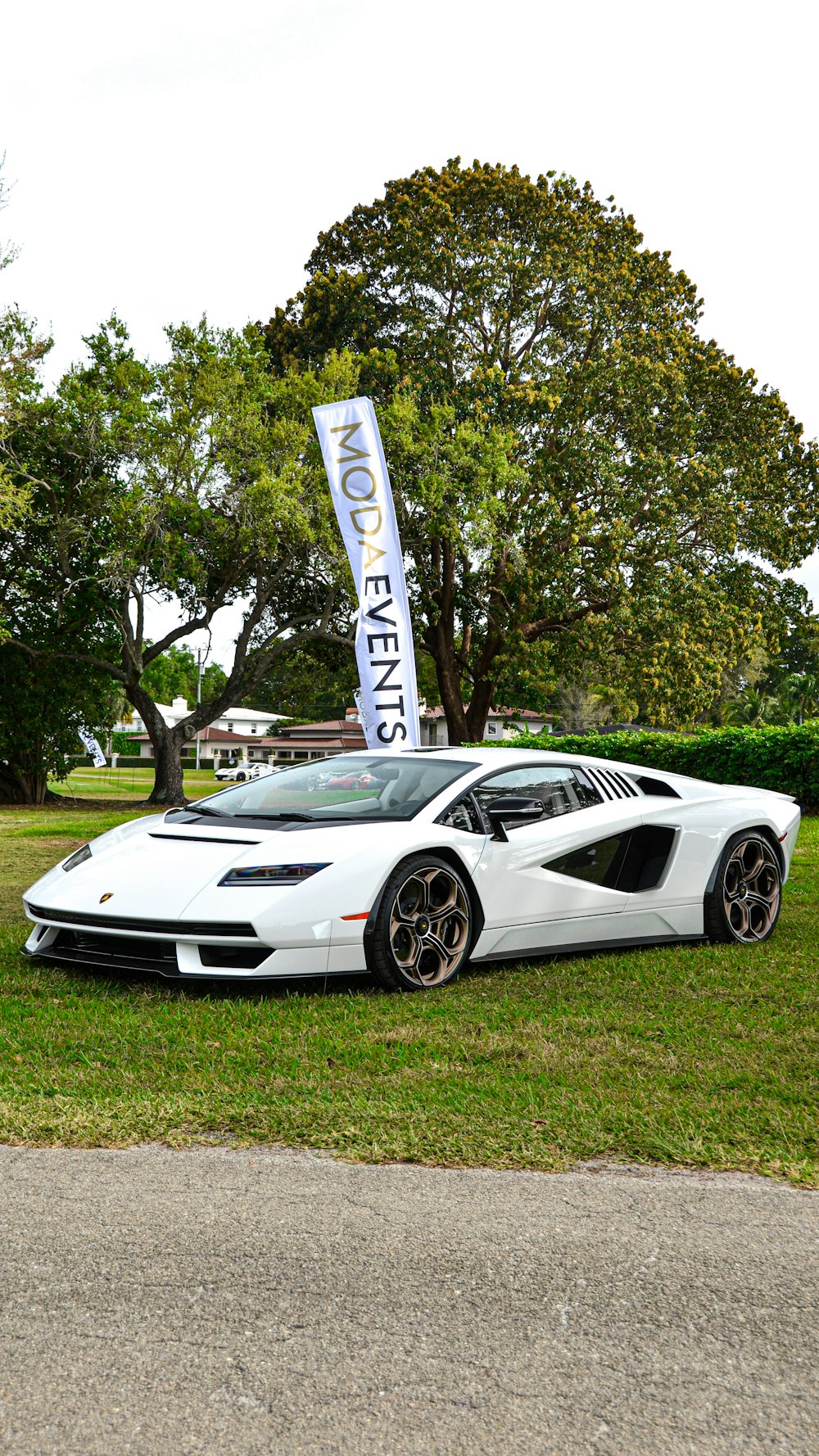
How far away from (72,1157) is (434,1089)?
4.08 feet

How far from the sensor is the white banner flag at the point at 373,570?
14.5 metres

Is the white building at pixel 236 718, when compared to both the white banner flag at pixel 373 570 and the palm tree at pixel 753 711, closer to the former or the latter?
the palm tree at pixel 753 711

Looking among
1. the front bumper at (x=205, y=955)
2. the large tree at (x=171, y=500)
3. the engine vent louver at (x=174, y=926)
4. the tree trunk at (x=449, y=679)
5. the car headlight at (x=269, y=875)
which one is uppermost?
the large tree at (x=171, y=500)

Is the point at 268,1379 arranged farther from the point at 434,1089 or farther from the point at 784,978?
the point at 784,978

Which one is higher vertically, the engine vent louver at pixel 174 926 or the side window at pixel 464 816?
the side window at pixel 464 816

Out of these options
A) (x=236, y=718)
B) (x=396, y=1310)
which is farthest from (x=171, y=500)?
(x=236, y=718)

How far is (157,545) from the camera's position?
81.3 feet

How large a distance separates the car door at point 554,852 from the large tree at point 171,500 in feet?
57.9

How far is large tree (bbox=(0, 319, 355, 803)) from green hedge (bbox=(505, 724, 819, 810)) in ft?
24.3

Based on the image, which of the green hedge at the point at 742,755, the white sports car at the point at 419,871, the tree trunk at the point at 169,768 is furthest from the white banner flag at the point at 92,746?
the white sports car at the point at 419,871

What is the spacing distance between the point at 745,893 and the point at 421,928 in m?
2.42

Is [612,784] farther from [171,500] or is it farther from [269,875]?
[171,500]

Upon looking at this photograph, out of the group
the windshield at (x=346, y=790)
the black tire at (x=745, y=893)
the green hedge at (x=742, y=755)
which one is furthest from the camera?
the green hedge at (x=742, y=755)

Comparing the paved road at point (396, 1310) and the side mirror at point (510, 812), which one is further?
the side mirror at point (510, 812)
